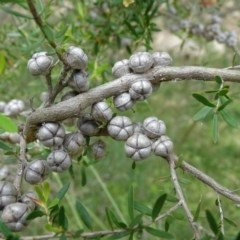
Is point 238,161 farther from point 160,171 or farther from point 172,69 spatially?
point 172,69

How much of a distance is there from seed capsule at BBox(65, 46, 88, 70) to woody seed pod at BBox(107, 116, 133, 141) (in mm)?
147

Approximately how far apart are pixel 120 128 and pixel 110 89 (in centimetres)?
9

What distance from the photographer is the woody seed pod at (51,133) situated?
3.77ft

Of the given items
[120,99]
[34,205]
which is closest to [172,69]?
[120,99]

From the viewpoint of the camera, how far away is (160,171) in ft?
10.9

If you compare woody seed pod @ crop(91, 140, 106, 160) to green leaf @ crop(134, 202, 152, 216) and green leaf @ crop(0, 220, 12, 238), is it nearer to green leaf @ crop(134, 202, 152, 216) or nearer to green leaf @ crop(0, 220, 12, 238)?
green leaf @ crop(134, 202, 152, 216)

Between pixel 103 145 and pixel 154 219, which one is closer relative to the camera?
pixel 154 219

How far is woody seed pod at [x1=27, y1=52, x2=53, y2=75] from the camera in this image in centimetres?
113

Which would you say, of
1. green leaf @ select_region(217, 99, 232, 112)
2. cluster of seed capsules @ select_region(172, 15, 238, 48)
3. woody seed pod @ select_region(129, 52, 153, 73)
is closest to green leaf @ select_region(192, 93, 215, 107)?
green leaf @ select_region(217, 99, 232, 112)

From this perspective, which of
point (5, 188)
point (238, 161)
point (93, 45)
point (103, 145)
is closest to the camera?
point (5, 188)

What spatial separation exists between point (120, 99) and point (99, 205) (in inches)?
82.6

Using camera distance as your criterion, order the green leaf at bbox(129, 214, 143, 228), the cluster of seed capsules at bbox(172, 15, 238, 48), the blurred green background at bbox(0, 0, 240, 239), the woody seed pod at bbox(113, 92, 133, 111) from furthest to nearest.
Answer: the cluster of seed capsules at bbox(172, 15, 238, 48), the blurred green background at bbox(0, 0, 240, 239), the woody seed pod at bbox(113, 92, 133, 111), the green leaf at bbox(129, 214, 143, 228)

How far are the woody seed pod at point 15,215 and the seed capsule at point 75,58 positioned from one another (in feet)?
1.00

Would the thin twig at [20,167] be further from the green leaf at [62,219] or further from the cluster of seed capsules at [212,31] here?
the cluster of seed capsules at [212,31]
